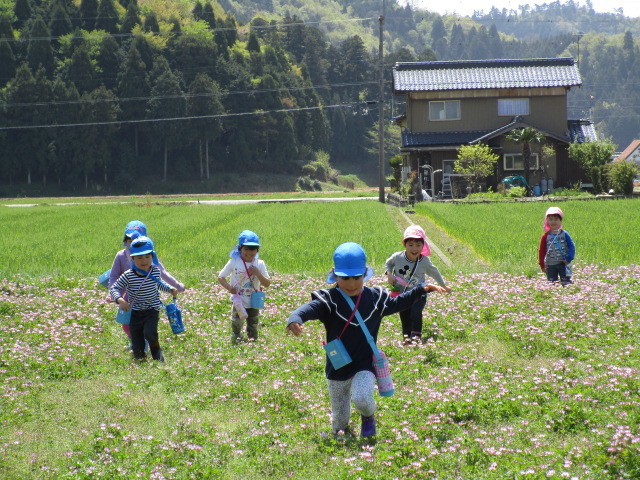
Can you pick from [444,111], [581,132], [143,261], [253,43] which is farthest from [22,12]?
[143,261]

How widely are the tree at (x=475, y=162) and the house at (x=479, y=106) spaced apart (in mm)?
2620

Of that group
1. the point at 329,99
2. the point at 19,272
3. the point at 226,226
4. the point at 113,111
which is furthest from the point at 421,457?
the point at 329,99

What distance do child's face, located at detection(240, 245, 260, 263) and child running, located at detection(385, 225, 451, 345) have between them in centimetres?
163

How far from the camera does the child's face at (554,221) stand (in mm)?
11844

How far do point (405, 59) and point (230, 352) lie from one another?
10829 centimetres

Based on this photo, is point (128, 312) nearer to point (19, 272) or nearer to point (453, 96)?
point (19, 272)

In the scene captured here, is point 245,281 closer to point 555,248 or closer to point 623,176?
point 555,248

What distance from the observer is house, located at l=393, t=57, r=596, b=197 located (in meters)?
45.7

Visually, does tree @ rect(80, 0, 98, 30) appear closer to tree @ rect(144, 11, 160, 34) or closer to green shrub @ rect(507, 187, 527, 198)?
tree @ rect(144, 11, 160, 34)

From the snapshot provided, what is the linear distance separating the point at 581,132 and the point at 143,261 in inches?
1645

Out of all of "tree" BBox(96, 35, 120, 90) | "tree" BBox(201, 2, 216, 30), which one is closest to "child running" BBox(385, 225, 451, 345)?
"tree" BBox(96, 35, 120, 90)

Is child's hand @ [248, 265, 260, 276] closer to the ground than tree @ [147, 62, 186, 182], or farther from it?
closer to the ground

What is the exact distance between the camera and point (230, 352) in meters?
9.33

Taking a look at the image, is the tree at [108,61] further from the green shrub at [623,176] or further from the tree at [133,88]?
the green shrub at [623,176]
